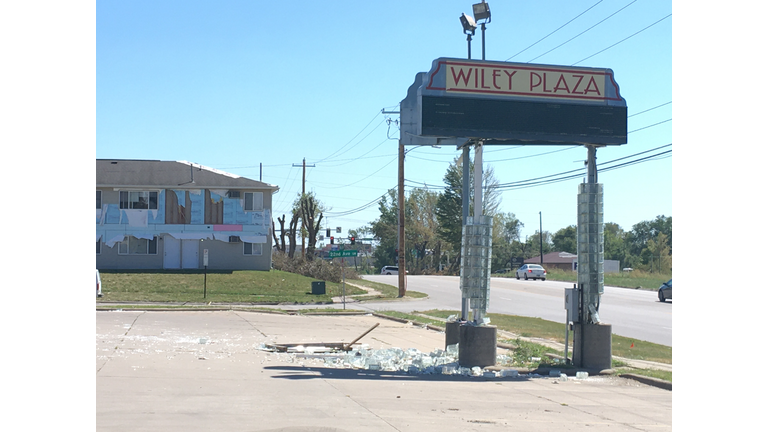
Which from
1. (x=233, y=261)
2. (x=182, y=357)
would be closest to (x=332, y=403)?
(x=182, y=357)

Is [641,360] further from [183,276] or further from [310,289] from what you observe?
[183,276]

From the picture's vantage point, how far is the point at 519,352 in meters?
13.4

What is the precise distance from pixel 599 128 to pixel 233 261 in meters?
35.7

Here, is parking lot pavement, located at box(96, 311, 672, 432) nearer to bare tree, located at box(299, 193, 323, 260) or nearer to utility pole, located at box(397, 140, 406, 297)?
utility pole, located at box(397, 140, 406, 297)

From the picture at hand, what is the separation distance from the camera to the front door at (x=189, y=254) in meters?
45.2

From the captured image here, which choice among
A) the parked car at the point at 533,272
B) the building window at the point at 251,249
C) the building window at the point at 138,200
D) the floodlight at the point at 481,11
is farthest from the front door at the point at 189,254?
the floodlight at the point at 481,11

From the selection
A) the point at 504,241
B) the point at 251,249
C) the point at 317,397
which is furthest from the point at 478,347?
the point at 504,241

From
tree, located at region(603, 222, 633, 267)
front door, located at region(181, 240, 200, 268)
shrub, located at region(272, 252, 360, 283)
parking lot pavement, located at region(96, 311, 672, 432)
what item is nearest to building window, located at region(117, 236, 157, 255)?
front door, located at region(181, 240, 200, 268)

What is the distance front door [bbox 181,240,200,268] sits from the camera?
4525 cm

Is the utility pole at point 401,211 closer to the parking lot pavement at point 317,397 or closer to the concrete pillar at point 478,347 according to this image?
the parking lot pavement at point 317,397

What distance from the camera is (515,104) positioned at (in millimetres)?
13039

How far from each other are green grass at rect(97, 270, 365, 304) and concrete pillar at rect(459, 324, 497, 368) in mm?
20346

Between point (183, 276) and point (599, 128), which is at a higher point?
point (599, 128)

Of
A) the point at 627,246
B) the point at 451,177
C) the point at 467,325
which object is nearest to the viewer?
the point at 467,325
